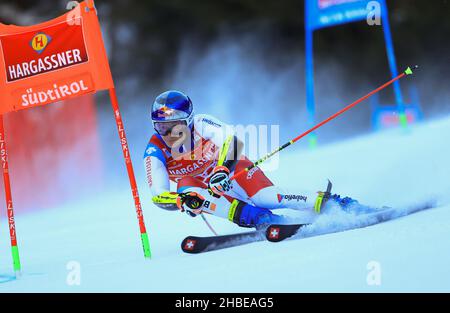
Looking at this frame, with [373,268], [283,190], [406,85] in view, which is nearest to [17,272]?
[283,190]

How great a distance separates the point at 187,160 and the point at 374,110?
459cm

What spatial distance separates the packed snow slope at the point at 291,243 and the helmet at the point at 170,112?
0.65 metres

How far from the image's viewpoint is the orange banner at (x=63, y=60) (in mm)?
3557

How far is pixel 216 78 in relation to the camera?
321 inches

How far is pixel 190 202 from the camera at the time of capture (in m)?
3.34

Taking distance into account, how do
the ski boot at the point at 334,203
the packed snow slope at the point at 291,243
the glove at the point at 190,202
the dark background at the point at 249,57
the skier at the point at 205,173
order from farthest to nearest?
the dark background at the point at 249,57 < the ski boot at the point at 334,203 < the skier at the point at 205,173 < the glove at the point at 190,202 < the packed snow slope at the point at 291,243

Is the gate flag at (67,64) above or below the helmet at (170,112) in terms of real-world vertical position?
above

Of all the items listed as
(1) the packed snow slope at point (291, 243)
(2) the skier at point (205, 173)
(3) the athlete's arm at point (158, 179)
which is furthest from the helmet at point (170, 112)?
(1) the packed snow slope at point (291, 243)

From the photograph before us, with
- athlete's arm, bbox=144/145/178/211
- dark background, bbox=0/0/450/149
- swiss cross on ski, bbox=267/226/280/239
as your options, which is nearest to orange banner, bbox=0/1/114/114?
athlete's arm, bbox=144/145/178/211

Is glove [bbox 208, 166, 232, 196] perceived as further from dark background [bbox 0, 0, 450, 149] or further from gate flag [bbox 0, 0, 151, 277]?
dark background [bbox 0, 0, 450, 149]

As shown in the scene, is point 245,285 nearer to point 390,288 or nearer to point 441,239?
point 390,288

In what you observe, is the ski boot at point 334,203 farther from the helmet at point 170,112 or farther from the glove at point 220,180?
the helmet at point 170,112

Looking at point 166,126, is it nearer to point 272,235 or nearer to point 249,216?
point 249,216

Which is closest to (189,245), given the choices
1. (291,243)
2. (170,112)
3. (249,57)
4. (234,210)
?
(234,210)
